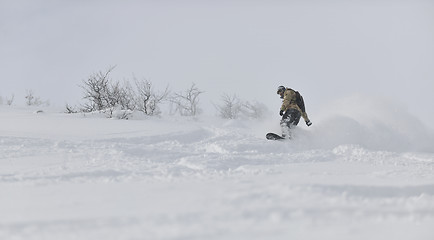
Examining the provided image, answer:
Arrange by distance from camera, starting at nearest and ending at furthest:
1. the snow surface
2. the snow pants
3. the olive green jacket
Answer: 1. the snow surface
2. the snow pants
3. the olive green jacket

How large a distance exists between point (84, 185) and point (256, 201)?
1.66 meters

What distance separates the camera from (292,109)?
27.0 ft

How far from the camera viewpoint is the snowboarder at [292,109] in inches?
322

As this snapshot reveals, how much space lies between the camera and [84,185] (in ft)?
11.4

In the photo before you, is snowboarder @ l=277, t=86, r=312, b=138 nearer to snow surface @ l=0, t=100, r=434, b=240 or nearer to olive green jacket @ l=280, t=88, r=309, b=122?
olive green jacket @ l=280, t=88, r=309, b=122

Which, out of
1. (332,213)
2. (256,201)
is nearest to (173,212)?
(256,201)

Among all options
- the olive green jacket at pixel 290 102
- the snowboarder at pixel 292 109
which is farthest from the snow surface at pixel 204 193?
the olive green jacket at pixel 290 102

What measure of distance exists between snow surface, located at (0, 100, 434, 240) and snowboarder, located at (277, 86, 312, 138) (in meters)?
1.39

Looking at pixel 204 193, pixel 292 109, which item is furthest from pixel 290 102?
pixel 204 193

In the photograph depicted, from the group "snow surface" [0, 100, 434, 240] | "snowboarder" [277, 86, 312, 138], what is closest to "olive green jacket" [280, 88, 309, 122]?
"snowboarder" [277, 86, 312, 138]

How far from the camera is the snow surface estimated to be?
2.28 m

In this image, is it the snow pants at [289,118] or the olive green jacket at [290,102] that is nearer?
the snow pants at [289,118]

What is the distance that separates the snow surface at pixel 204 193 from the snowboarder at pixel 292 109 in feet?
4.55

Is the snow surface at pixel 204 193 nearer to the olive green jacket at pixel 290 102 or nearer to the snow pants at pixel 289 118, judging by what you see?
the snow pants at pixel 289 118
